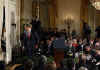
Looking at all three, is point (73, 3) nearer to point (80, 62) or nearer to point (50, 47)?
point (50, 47)

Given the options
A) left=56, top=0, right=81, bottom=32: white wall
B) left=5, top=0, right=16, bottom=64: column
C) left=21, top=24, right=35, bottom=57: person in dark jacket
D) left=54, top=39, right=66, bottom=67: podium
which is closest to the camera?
left=54, top=39, right=66, bottom=67: podium

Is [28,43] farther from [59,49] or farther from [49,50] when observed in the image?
[59,49]

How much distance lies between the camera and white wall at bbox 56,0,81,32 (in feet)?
29.0

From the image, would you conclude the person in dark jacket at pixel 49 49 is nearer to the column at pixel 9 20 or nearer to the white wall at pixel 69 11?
the column at pixel 9 20

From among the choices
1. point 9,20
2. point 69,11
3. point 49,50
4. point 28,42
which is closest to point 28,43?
point 28,42

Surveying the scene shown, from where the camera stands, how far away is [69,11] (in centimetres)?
893

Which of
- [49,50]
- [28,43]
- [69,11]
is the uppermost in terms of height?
[69,11]

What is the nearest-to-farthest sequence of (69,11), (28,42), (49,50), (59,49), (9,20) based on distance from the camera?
(59,49) < (28,42) < (49,50) < (9,20) < (69,11)

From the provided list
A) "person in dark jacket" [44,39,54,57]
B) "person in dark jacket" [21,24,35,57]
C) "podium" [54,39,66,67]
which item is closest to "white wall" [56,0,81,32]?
"person in dark jacket" [44,39,54,57]

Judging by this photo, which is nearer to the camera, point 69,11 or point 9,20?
point 9,20

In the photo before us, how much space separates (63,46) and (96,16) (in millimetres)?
5856

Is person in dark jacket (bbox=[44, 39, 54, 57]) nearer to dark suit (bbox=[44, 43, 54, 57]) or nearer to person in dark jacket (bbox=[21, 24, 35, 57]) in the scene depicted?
dark suit (bbox=[44, 43, 54, 57])

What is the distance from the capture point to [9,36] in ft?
17.5

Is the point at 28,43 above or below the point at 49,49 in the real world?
above
